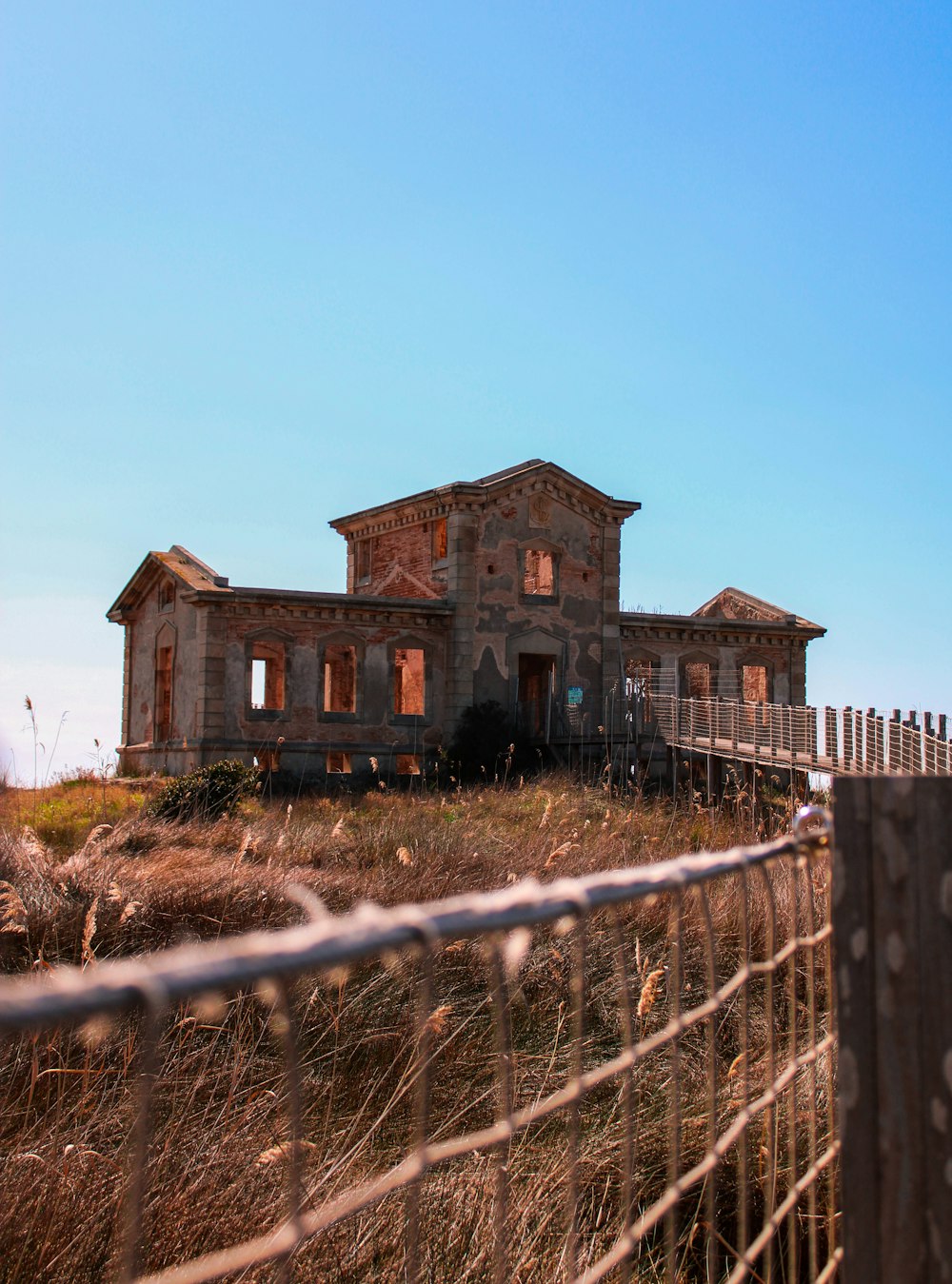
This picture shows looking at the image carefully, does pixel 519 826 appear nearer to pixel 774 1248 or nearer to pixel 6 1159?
pixel 774 1248

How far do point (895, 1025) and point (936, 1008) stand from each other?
85 millimetres

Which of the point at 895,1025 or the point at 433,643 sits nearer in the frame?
the point at 895,1025

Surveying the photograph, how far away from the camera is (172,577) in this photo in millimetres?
27438

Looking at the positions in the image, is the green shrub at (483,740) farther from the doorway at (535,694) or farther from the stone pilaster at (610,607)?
the stone pilaster at (610,607)

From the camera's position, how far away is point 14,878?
7020 millimetres

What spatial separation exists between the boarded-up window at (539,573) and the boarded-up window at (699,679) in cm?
451

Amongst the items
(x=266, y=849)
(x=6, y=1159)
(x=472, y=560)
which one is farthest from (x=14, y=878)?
(x=472, y=560)

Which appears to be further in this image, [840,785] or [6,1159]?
[6,1159]

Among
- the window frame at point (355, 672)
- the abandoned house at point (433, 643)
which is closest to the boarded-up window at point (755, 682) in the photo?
the abandoned house at point (433, 643)

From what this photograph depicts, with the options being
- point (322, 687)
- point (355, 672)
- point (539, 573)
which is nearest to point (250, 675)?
point (322, 687)

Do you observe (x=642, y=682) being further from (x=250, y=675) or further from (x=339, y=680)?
(x=250, y=675)

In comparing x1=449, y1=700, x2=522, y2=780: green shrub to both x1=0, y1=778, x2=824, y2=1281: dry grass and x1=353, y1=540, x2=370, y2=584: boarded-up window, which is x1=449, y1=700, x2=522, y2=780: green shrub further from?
x1=0, y1=778, x2=824, y2=1281: dry grass

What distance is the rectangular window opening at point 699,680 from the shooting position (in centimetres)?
3102

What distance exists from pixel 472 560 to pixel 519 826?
15250mm
